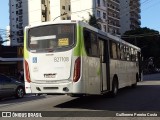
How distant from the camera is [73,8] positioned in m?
99.9

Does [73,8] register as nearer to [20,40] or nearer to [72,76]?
[20,40]

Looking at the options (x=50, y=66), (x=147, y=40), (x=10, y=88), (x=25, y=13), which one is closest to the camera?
(x=50, y=66)

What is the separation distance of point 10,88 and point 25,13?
98.0 m

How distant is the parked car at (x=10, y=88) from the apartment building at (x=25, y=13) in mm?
81527

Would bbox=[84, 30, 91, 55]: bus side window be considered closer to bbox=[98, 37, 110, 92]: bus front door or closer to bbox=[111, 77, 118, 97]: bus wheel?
bbox=[98, 37, 110, 92]: bus front door

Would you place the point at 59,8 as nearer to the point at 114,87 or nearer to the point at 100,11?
the point at 100,11

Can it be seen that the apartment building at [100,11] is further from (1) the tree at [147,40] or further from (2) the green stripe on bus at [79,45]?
(2) the green stripe on bus at [79,45]

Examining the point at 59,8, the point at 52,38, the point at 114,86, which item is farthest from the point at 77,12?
the point at 52,38

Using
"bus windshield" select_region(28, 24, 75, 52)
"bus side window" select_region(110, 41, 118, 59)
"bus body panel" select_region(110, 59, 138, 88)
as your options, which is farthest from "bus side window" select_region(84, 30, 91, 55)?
"bus side window" select_region(110, 41, 118, 59)

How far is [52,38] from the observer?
12.9 meters

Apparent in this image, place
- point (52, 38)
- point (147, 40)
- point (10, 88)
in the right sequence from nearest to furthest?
point (52, 38) → point (10, 88) → point (147, 40)

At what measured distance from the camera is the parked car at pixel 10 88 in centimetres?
1858

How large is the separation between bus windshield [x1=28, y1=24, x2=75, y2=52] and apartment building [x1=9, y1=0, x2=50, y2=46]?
8812cm

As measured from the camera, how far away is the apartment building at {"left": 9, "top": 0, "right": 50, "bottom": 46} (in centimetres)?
10956
